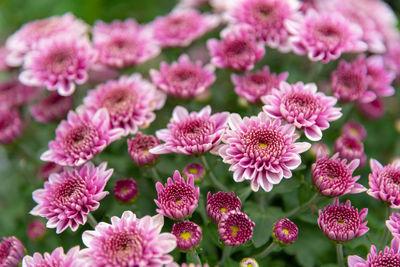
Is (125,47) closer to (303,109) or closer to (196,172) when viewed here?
(196,172)

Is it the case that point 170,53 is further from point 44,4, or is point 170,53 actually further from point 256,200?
point 44,4

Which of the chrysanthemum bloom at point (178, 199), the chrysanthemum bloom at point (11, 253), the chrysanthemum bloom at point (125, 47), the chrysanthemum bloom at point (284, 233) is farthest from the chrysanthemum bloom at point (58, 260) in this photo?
the chrysanthemum bloom at point (125, 47)

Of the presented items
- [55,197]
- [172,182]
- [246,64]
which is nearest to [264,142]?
[172,182]

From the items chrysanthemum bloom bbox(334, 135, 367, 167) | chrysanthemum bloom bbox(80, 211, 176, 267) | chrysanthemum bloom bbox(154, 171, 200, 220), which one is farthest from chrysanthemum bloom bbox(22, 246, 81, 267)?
chrysanthemum bloom bbox(334, 135, 367, 167)

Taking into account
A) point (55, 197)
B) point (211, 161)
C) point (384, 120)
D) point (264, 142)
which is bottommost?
point (384, 120)

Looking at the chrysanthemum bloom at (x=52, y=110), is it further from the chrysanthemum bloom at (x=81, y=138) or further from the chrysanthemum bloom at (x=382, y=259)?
the chrysanthemum bloom at (x=382, y=259)

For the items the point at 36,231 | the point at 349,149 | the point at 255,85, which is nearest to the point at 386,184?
the point at 349,149

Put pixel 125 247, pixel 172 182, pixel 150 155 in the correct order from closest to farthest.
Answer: pixel 125 247
pixel 172 182
pixel 150 155
